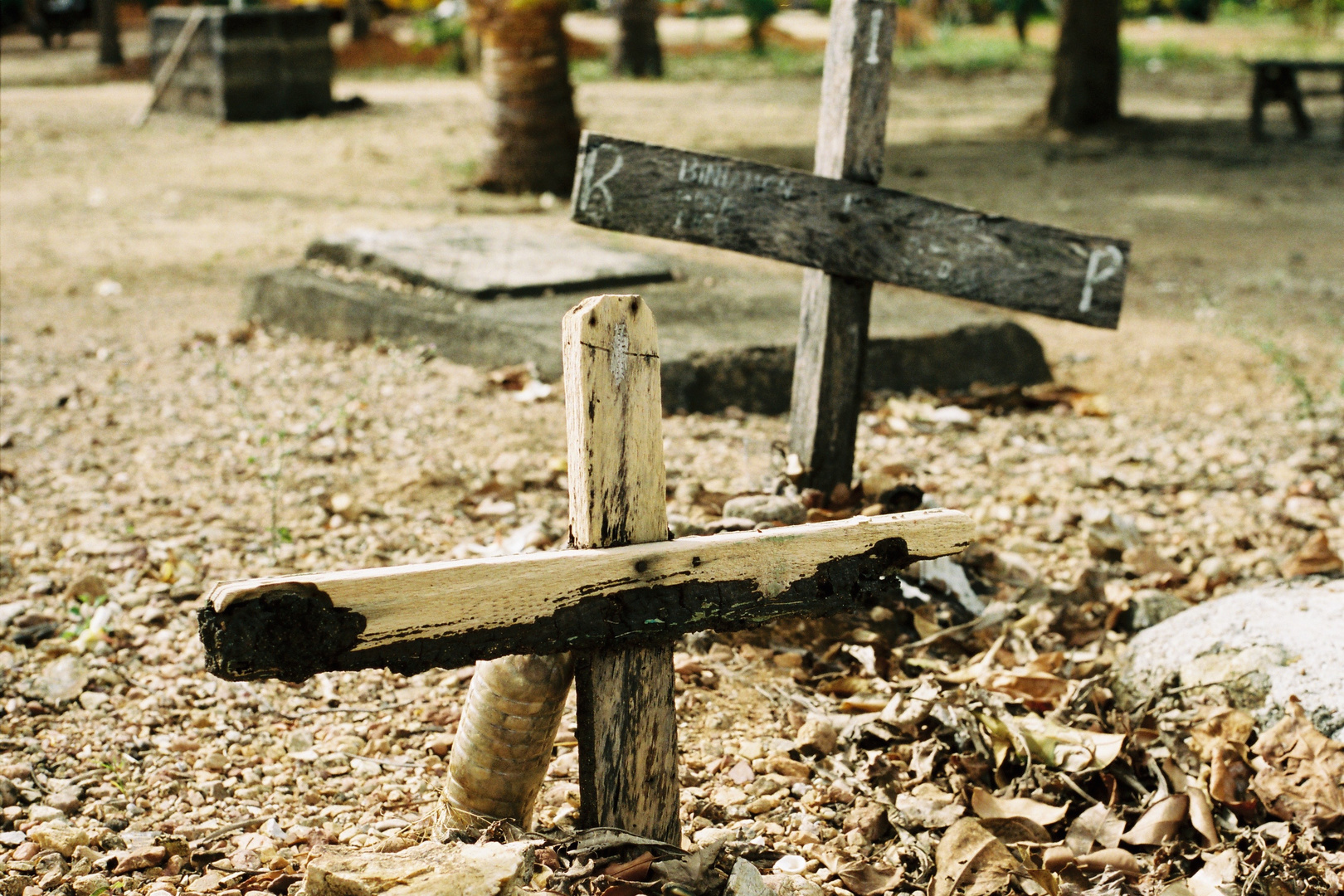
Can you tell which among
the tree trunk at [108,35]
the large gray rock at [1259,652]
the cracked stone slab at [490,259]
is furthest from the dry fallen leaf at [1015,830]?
the tree trunk at [108,35]

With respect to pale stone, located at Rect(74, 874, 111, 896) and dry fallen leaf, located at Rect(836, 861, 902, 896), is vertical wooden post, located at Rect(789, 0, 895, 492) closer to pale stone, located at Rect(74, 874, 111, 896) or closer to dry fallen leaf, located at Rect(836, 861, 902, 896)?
dry fallen leaf, located at Rect(836, 861, 902, 896)

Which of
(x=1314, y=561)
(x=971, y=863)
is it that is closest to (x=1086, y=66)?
(x=1314, y=561)

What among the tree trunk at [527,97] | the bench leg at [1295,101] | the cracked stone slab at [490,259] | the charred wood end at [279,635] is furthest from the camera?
the bench leg at [1295,101]

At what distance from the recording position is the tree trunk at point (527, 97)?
26.3ft

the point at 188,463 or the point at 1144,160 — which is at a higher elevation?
the point at 1144,160

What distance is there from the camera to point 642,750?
2.04m

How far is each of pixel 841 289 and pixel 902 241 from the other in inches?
8.1

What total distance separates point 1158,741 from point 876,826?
2.22 ft

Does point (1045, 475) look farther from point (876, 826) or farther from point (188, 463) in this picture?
point (188, 463)

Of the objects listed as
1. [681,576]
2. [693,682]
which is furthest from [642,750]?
[693,682]

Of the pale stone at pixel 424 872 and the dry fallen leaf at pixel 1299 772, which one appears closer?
the pale stone at pixel 424 872

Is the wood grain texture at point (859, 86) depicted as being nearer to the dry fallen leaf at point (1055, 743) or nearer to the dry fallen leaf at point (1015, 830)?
the dry fallen leaf at point (1055, 743)

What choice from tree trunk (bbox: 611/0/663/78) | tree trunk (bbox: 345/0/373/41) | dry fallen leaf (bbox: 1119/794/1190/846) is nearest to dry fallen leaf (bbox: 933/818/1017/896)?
dry fallen leaf (bbox: 1119/794/1190/846)

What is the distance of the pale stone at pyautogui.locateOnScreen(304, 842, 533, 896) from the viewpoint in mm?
1801
